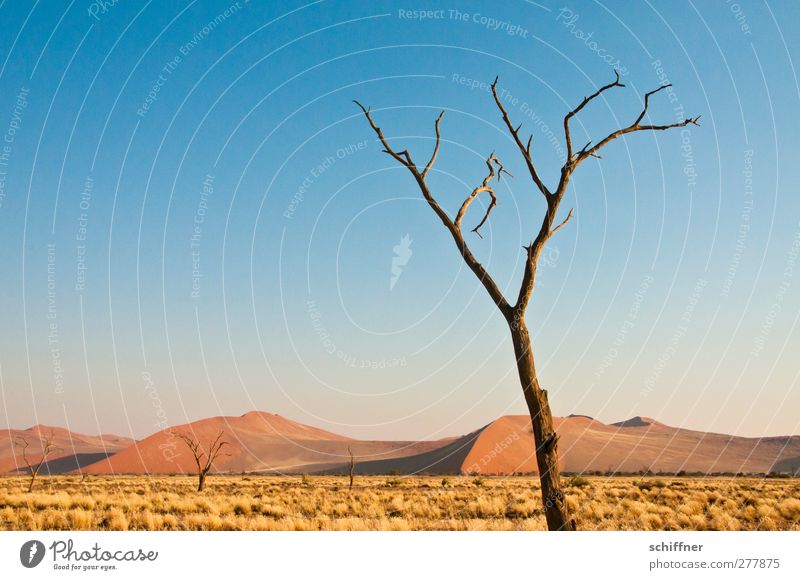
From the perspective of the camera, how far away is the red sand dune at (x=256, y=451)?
122 m

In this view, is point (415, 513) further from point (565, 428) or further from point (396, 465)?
point (565, 428)

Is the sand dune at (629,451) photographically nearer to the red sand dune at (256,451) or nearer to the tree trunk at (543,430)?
the red sand dune at (256,451)

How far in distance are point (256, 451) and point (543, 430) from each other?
439 ft
